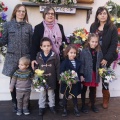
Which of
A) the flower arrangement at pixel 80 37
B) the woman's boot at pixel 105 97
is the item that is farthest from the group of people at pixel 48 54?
the woman's boot at pixel 105 97

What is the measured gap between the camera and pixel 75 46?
11.6 ft

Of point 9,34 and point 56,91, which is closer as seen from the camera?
point 9,34

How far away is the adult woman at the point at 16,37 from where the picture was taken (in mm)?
3572

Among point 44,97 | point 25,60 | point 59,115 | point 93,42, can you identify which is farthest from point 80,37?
point 59,115

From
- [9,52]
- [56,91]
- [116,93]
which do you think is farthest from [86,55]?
[116,93]

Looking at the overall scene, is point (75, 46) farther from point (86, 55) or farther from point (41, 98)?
point (41, 98)

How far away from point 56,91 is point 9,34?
1237 millimetres

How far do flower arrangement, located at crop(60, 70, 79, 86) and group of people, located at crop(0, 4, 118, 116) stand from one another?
134 millimetres

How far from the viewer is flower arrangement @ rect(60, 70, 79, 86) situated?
3.35 meters

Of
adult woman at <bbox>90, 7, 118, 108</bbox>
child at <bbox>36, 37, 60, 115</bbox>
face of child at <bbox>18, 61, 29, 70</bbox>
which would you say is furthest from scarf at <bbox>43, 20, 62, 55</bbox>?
adult woman at <bbox>90, 7, 118, 108</bbox>

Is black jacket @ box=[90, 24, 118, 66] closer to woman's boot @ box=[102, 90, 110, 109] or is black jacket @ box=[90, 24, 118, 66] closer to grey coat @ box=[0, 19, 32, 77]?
woman's boot @ box=[102, 90, 110, 109]

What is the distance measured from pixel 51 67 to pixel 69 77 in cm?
36

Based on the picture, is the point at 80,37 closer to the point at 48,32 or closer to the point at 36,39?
the point at 48,32

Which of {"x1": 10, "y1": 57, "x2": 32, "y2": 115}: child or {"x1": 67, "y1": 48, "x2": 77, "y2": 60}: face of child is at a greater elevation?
{"x1": 67, "y1": 48, "x2": 77, "y2": 60}: face of child
